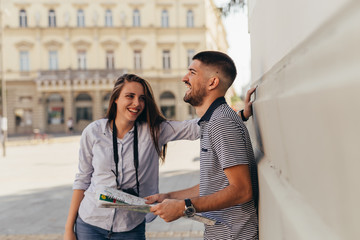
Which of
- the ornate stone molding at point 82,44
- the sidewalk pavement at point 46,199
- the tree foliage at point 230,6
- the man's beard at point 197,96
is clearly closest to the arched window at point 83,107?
the ornate stone molding at point 82,44

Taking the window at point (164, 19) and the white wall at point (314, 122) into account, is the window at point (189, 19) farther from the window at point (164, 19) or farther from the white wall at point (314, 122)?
the white wall at point (314, 122)

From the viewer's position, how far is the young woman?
7.22 ft

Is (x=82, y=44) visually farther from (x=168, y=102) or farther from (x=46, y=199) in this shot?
(x=46, y=199)

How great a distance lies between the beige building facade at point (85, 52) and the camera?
1367 inches

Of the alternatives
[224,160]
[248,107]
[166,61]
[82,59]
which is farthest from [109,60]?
[224,160]

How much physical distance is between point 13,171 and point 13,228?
619 centimetres

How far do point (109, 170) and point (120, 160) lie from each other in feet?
0.27

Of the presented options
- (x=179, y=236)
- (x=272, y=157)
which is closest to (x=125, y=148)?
(x=272, y=157)

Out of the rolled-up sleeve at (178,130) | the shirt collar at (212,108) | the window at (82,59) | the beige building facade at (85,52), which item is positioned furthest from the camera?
the window at (82,59)

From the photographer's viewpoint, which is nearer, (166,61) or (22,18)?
(22,18)

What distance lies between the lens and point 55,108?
35.5 metres

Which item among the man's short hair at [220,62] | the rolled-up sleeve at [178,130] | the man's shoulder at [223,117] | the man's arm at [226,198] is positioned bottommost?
the man's arm at [226,198]

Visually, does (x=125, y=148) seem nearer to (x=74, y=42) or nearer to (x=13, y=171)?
(x=13, y=171)

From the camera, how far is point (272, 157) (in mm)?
1306
